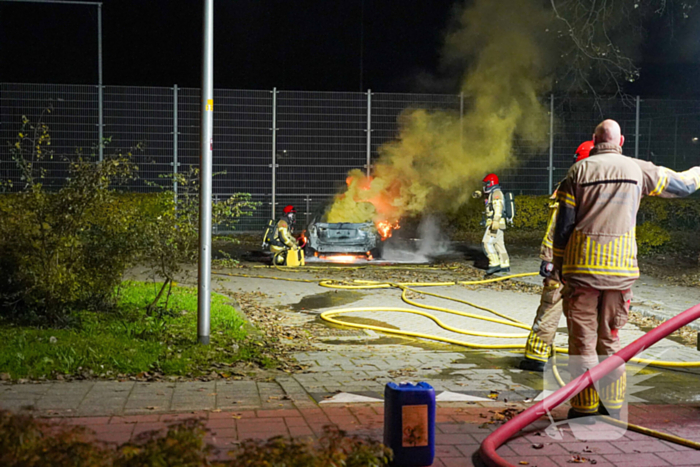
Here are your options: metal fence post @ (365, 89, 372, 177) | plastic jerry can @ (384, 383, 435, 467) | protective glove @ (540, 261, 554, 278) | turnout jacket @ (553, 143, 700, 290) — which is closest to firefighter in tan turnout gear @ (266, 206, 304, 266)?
metal fence post @ (365, 89, 372, 177)

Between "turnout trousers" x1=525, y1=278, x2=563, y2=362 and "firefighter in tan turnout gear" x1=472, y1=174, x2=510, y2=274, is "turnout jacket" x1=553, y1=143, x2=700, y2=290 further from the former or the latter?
"firefighter in tan turnout gear" x1=472, y1=174, x2=510, y2=274

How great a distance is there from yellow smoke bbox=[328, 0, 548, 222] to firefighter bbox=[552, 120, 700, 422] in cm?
1385

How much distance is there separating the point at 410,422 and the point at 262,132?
16923 millimetres

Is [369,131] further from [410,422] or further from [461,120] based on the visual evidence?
[410,422]

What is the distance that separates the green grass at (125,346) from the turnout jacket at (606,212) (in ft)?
9.99

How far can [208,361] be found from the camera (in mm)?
6500

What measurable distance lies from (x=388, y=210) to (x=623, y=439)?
14.4 meters

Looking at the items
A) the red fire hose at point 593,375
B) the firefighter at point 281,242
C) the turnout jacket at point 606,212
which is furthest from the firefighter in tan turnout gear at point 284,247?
the red fire hose at point 593,375

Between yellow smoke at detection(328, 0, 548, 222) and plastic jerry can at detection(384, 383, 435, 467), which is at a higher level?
yellow smoke at detection(328, 0, 548, 222)

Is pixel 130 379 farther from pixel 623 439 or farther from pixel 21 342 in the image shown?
pixel 623 439

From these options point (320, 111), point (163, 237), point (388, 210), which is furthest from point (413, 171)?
point (163, 237)

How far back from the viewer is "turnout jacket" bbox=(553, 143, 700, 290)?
4922 mm

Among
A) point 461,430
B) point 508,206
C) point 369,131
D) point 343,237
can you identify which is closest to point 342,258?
point 343,237

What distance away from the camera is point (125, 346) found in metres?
6.67
